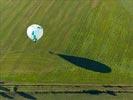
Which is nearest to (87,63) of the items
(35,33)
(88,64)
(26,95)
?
(88,64)

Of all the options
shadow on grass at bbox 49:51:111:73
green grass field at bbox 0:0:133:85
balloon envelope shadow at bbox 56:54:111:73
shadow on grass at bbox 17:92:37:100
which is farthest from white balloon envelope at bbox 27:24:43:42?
shadow on grass at bbox 17:92:37:100

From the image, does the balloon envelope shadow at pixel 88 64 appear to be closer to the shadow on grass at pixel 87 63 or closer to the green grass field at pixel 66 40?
the shadow on grass at pixel 87 63

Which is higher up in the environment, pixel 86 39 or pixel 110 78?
pixel 86 39

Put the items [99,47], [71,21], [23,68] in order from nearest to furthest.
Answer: [23,68] < [99,47] < [71,21]

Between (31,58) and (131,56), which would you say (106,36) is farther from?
(31,58)

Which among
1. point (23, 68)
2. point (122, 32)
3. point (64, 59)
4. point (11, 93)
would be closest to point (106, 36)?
point (122, 32)

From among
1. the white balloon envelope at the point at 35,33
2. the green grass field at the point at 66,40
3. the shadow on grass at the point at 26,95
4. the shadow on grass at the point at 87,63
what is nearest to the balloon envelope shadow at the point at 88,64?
the shadow on grass at the point at 87,63

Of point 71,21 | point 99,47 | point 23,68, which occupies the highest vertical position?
point 71,21

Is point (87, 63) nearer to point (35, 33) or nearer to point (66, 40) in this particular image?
point (66, 40)
